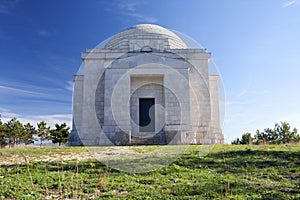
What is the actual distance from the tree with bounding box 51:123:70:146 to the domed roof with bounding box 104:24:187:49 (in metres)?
15.4

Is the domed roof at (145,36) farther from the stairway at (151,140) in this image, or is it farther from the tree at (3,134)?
the tree at (3,134)

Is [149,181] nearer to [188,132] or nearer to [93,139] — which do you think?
[188,132]

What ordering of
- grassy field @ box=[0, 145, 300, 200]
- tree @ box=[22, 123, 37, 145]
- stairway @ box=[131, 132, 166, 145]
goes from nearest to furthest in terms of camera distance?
grassy field @ box=[0, 145, 300, 200] < stairway @ box=[131, 132, 166, 145] < tree @ box=[22, 123, 37, 145]

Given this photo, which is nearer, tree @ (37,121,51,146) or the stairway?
the stairway

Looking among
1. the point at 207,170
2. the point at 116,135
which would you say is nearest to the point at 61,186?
the point at 207,170

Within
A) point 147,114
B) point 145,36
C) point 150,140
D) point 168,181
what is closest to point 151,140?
point 150,140

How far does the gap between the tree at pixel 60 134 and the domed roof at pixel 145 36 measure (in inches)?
607

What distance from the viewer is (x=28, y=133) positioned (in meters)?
33.0

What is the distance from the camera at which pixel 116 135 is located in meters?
16.8

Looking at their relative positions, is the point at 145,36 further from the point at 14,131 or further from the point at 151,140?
the point at 14,131

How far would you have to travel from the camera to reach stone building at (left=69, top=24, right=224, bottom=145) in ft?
58.2

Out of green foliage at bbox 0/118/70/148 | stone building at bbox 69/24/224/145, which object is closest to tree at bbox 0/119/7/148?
green foliage at bbox 0/118/70/148

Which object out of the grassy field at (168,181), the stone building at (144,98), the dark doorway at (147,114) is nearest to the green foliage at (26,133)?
the stone building at (144,98)

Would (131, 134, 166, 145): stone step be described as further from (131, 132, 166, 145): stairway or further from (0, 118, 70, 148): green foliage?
(0, 118, 70, 148): green foliage
